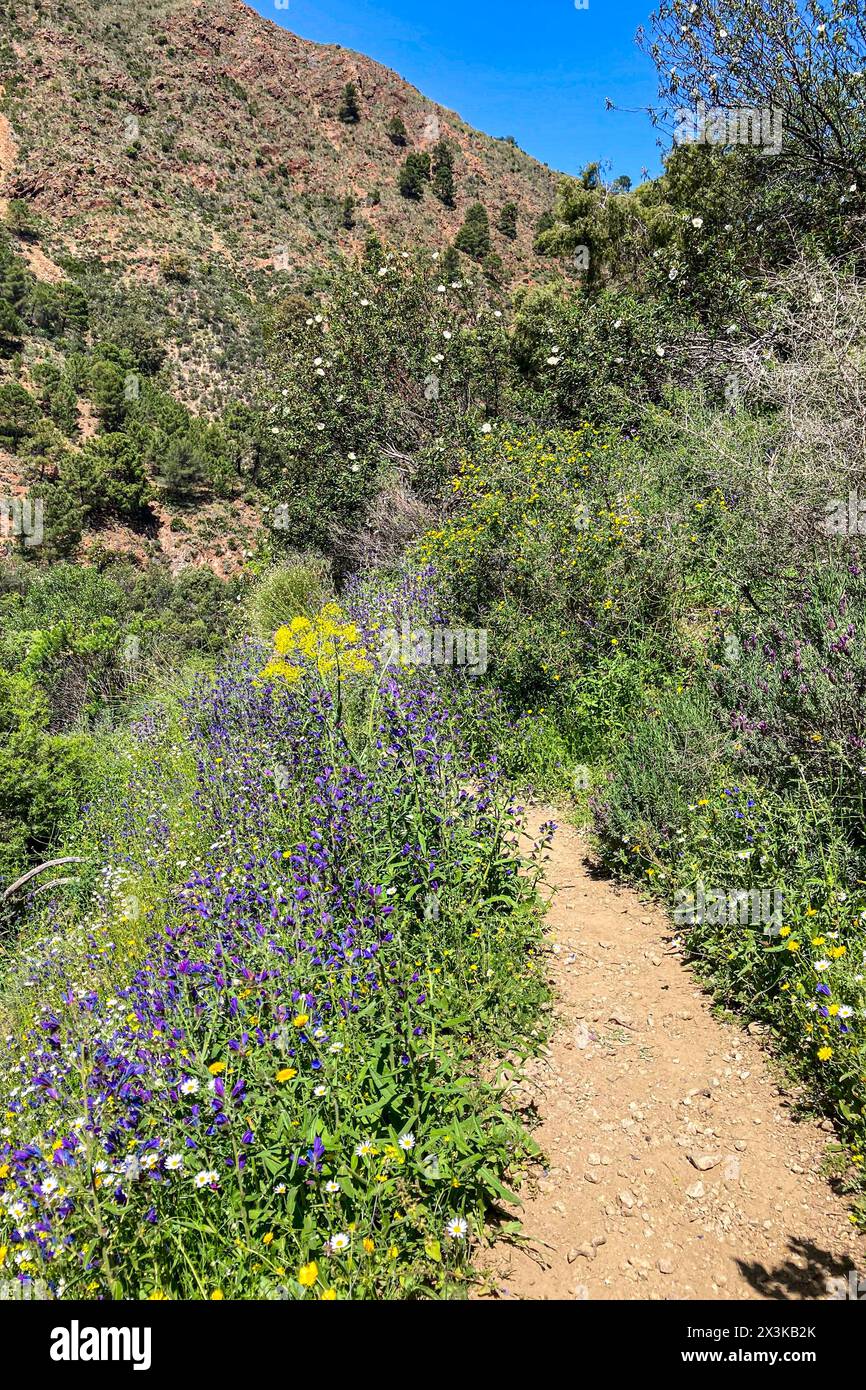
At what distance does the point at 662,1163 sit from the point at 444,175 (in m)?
66.0

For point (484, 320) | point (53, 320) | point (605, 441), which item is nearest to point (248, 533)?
point (53, 320)

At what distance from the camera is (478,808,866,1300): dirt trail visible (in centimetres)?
197

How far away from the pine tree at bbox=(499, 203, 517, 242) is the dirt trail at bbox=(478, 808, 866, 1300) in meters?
58.6

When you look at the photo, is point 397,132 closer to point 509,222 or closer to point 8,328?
point 509,222

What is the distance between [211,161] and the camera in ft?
151

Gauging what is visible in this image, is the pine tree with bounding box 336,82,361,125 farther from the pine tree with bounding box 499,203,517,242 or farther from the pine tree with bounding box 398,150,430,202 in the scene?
the pine tree with bounding box 499,203,517,242

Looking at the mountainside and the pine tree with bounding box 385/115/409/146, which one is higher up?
the pine tree with bounding box 385/115/409/146

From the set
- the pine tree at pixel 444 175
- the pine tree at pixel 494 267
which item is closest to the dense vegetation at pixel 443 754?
the pine tree at pixel 494 267

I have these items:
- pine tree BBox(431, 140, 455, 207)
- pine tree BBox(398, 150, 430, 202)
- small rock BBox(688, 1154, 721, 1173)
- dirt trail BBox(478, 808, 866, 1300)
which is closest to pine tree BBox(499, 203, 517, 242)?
pine tree BBox(431, 140, 455, 207)

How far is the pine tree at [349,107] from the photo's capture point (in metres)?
56.6

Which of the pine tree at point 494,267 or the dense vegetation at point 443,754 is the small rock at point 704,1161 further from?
the pine tree at point 494,267

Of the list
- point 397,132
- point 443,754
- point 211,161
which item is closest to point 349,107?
point 397,132

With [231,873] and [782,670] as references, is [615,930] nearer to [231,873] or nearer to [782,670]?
[782,670]

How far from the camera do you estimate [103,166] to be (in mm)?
40156
